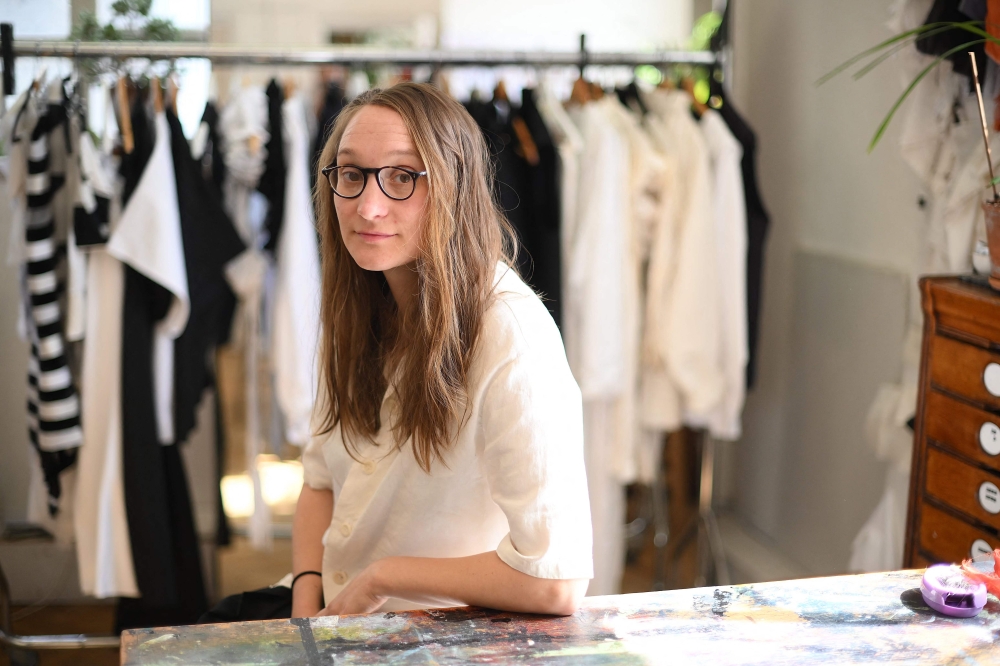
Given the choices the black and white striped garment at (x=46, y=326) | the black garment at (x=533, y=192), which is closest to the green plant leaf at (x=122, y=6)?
the black and white striped garment at (x=46, y=326)

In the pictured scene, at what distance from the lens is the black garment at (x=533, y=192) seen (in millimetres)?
2256

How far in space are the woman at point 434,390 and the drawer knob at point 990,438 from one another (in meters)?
0.74

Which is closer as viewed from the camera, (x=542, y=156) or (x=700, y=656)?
(x=700, y=656)

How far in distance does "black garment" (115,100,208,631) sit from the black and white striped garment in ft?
0.47

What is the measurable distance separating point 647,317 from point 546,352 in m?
1.31

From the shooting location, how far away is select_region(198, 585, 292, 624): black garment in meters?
1.40

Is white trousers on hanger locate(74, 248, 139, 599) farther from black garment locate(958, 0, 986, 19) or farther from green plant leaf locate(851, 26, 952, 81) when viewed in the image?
black garment locate(958, 0, 986, 19)

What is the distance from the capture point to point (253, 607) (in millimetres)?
1440

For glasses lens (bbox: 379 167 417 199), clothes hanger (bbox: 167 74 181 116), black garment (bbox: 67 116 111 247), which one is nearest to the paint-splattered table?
glasses lens (bbox: 379 167 417 199)

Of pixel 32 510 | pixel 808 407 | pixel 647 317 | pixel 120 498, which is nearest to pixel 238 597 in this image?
pixel 120 498

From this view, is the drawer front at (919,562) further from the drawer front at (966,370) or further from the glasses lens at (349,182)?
the glasses lens at (349,182)

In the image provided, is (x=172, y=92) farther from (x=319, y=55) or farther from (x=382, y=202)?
(x=382, y=202)

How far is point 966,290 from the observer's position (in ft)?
5.00

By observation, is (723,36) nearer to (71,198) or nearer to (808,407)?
(808,407)
